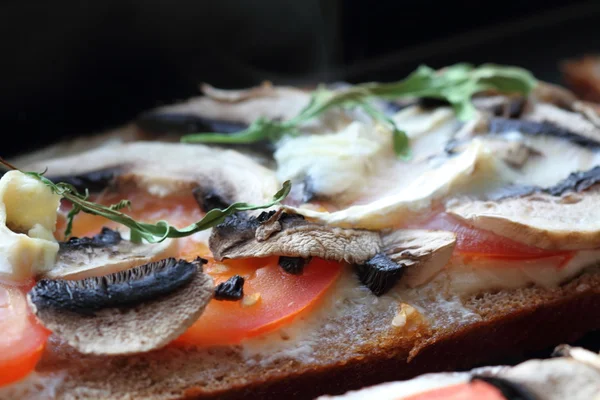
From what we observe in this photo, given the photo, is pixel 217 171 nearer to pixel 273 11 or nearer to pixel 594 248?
pixel 594 248

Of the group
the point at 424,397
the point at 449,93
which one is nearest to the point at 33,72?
the point at 449,93

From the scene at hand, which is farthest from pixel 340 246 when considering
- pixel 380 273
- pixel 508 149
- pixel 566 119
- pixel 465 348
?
pixel 566 119

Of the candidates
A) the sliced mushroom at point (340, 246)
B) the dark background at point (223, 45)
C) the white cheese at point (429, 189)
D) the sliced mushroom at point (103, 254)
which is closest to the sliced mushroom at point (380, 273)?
the sliced mushroom at point (340, 246)

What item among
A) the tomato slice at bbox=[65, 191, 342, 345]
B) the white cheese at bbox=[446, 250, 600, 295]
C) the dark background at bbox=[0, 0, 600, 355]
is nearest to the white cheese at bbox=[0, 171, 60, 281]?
the tomato slice at bbox=[65, 191, 342, 345]

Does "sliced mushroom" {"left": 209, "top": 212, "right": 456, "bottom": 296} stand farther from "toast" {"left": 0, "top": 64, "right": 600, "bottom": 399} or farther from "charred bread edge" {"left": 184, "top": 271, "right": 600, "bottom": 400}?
"charred bread edge" {"left": 184, "top": 271, "right": 600, "bottom": 400}

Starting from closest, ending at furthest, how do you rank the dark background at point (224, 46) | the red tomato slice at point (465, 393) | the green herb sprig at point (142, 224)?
the red tomato slice at point (465, 393) → the green herb sprig at point (142, 224) → the dark background at point (224, 46)

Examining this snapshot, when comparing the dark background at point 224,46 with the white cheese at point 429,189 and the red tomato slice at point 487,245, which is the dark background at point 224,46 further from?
the white cheese at point 429,189

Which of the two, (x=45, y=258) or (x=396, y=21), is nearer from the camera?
(x=45, y=258)
